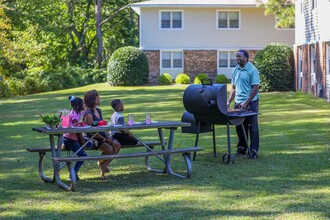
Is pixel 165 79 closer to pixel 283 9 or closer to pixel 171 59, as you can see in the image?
pixel 171 59

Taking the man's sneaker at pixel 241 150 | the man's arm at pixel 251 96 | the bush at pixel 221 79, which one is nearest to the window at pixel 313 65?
the bush at pixel 221 79

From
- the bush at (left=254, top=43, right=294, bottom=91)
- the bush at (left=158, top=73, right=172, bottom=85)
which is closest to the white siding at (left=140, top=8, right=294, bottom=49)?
the bush at (left=158, top=73, right=172, bottom=85)

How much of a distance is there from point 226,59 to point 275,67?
11149mm

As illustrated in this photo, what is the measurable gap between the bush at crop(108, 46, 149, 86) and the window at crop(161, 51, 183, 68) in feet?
13.2

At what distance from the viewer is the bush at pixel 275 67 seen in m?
35.4

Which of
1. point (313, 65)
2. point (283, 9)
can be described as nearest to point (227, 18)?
point (283, 9)

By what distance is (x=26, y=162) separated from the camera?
13.2 metres

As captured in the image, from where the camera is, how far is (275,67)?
3556 cm

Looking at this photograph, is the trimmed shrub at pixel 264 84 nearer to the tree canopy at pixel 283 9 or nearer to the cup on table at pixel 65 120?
the tree canopy at pixel 283 9

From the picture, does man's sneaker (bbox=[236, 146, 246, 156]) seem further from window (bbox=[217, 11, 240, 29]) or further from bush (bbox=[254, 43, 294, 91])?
window (bbox=[217, 11, 240, 29])

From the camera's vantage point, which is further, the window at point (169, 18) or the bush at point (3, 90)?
the window at point (169, 18)

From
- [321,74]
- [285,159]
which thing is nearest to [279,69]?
[321,74]

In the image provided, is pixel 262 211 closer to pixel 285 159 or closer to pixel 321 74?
pixel 285 159

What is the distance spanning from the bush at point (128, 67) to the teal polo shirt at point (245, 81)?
94.7 ft
